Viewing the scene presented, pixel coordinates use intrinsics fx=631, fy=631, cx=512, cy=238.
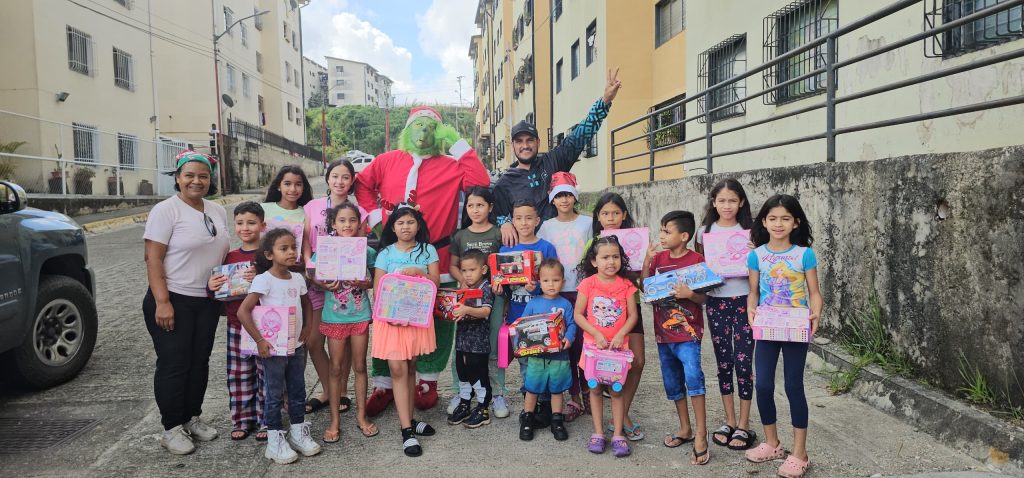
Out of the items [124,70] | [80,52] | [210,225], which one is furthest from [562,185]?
[124,70]

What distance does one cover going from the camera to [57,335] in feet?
15.3

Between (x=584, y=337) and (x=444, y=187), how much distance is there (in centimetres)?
148

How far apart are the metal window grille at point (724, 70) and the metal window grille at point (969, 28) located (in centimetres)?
362

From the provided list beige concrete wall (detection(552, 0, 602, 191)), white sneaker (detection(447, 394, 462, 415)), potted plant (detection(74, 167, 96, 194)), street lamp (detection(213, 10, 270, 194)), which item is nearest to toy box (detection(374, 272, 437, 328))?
white sneaker (detection(447, 394, 462, 415))

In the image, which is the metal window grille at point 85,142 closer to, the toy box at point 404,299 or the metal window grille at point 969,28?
the toy box at point 404,299

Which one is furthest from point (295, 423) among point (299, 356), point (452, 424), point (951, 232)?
point (951, 232)

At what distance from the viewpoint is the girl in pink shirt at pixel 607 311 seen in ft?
11.6

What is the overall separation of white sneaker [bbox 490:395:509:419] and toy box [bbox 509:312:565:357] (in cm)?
58

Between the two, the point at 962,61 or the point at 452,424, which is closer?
the point at 452,424

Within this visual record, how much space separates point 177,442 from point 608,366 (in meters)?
2.47

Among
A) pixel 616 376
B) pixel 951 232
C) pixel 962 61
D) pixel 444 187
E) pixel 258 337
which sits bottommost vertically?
pixel 616 376

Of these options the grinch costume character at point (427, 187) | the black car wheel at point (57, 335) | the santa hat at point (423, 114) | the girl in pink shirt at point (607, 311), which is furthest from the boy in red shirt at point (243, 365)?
the girl in pink shirt at point (607, 311)

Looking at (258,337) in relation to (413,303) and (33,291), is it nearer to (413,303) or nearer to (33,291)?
(413,303)

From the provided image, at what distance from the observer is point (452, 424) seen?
13.1ft
